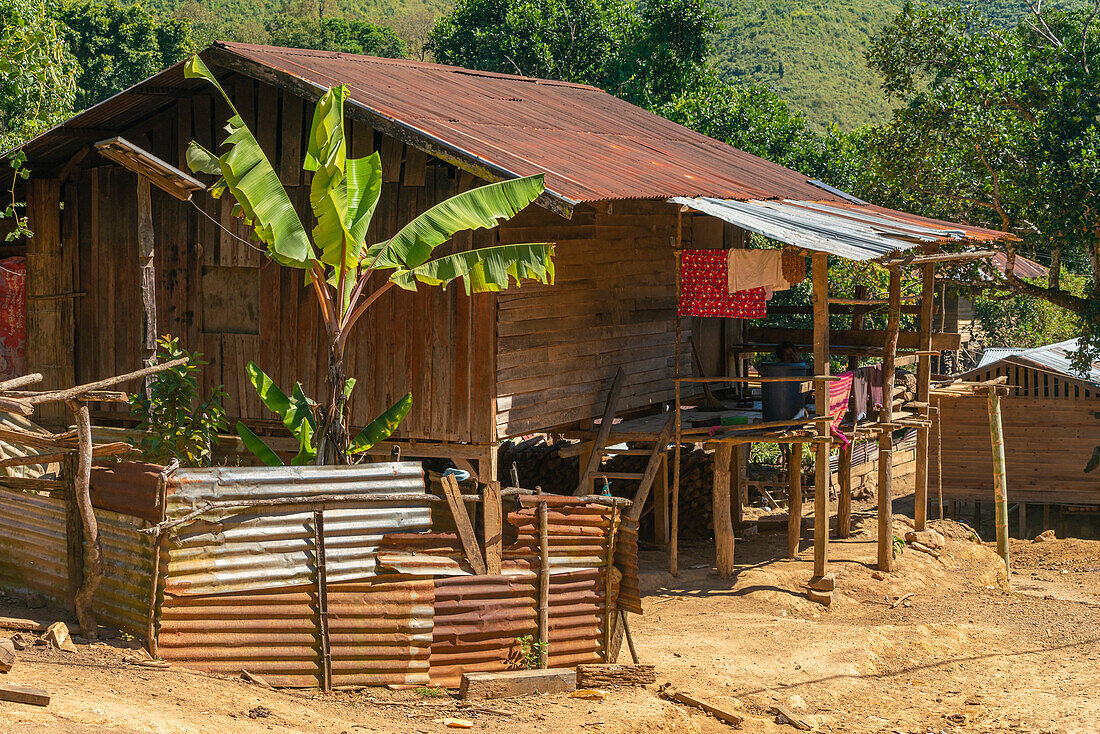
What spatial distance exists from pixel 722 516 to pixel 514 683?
5.45 metres

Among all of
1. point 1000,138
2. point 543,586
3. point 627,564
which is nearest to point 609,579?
point 627,564

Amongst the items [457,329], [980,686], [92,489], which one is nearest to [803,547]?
[980,686]

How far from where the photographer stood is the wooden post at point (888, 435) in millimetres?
13547

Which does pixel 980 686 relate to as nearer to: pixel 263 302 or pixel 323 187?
pixel 323 187

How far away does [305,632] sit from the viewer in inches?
306

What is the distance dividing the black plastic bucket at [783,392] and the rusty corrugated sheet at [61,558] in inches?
291

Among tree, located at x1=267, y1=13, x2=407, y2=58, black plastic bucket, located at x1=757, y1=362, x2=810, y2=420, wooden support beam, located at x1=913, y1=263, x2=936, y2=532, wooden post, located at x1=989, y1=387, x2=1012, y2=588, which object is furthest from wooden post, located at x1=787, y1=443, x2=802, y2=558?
tree, located at x1=267, y1=13, x2=407, y2=58

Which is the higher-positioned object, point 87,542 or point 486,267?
point 486,267

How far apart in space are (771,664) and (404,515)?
4093mm

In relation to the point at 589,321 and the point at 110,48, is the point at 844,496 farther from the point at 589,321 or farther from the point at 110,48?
the point at 110,48

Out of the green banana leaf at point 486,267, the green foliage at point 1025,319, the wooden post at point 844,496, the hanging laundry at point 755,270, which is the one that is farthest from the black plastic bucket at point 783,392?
the green foliage at point 1025,319

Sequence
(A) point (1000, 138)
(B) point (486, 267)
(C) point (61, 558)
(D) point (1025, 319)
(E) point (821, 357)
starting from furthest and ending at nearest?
(D) point (1025, 319)
(A) point (1000, 138)
(E) point (821, 357)
(B) point (486, 267)
(C) point (61, 558)

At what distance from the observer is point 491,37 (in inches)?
1384

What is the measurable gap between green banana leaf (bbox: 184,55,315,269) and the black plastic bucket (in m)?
5.77
